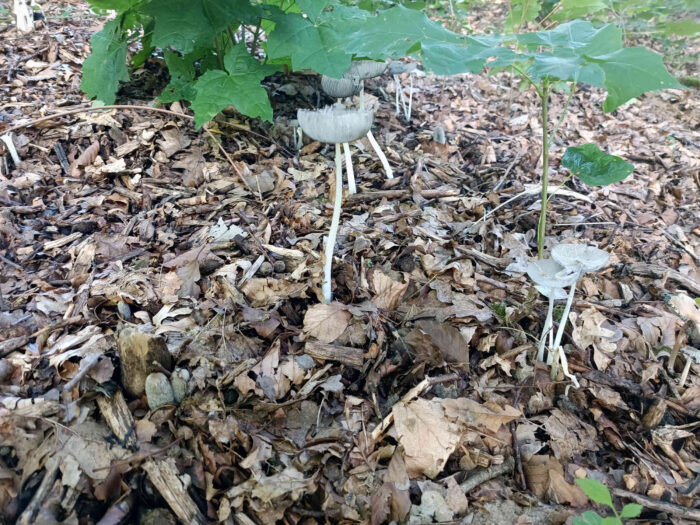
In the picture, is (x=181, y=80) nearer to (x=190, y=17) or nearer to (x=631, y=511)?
(x=190, y=17)

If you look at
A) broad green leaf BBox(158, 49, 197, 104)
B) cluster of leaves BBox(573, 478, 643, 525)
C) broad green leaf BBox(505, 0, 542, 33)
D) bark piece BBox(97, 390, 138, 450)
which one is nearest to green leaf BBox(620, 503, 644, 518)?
cluster of leaves BBox(573, 478, 643, 525)

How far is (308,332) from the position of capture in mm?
1904

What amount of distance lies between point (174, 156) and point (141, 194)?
40 cm

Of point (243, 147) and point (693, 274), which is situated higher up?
point (243, 147)

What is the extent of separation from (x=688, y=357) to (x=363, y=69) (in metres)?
2.08

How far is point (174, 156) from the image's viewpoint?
292 centimetres

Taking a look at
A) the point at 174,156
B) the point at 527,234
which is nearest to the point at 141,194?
the point at 174,156

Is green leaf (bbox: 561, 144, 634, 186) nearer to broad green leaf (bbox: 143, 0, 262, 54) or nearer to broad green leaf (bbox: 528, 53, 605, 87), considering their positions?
broad green leaf (bbox: 528, 53, 605, 87)

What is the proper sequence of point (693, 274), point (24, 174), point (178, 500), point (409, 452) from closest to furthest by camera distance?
point (178, 500)
point (409, 452)
point (693, 274)
point (24, 174)

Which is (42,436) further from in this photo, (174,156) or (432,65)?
(174,156)

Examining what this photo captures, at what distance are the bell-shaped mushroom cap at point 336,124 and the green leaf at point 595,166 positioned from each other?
2.97 ft

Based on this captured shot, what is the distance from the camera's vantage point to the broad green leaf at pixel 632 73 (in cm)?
138

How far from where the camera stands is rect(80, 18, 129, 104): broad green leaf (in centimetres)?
270

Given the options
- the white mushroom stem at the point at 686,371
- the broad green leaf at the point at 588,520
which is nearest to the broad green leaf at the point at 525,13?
the white mushroom stem at the point at 686,371
